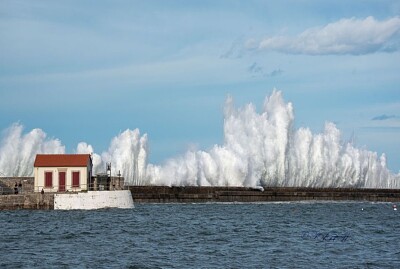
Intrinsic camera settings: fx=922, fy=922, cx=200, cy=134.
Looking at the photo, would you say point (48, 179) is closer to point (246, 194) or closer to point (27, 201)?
point (27, 201)

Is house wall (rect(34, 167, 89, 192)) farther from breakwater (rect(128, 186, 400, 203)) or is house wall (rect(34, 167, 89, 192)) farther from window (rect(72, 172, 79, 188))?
breakwater (rect(128, 186, 400, 203))

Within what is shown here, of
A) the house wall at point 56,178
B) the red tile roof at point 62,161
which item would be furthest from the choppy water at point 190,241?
the red tile roof at point 62,161

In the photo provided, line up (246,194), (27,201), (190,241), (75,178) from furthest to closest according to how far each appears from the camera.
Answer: (246,194)
(75,178)
(27,201)
(190,241)

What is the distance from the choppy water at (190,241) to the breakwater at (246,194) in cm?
2387

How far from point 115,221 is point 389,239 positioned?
50.6 feet

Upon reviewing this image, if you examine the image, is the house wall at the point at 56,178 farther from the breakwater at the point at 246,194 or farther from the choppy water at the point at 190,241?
the breakwater at the point at 246,194

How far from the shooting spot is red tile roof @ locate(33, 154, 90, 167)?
61.5 m

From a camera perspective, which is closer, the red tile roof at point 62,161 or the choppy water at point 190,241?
the choppy water at point 190,241

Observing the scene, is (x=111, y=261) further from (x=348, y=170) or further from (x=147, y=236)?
(x=348, y=170)

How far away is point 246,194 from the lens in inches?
3541

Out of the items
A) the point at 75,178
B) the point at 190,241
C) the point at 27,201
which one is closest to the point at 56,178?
the point at 75,178

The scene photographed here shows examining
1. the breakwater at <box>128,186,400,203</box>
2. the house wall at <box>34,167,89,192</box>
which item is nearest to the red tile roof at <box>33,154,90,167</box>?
the house wall at <box>34,167,89,192</box>

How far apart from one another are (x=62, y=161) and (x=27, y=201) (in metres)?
4.31

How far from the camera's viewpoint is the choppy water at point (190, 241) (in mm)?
33656
